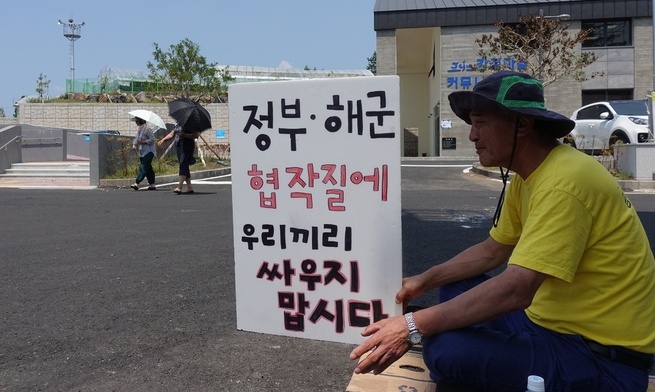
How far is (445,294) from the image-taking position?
9.34 feet

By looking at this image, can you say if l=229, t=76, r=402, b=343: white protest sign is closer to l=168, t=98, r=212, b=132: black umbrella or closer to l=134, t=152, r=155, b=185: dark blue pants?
l=168, t=98, r=212, b=132: black umbrella

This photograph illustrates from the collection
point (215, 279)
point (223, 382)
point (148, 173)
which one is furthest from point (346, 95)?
point (148, 173)

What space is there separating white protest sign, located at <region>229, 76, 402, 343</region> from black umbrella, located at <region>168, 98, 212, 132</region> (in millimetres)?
10144

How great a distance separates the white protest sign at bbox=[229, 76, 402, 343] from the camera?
2.79 metres

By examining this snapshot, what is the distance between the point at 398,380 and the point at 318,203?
0.84 meters

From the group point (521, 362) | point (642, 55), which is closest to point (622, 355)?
point (521, 362)

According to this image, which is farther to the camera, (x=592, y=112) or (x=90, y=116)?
(x=90, y=116)

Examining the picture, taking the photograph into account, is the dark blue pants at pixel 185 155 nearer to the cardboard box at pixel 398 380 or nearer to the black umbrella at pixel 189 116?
the black umbrella at pixel 189 116

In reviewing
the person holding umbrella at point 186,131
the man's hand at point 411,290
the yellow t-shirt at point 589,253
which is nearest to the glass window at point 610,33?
the person holding umbrella at point 186,131

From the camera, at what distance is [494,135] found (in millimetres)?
2371

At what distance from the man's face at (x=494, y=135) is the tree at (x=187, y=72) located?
33684 millimetres

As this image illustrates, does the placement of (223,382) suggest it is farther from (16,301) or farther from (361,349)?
(16,301)

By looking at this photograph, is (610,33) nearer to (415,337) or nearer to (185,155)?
(185,155)

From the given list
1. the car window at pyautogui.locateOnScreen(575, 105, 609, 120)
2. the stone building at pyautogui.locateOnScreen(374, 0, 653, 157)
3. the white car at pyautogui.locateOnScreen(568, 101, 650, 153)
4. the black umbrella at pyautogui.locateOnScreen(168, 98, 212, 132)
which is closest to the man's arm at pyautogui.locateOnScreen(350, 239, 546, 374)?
the black umbrella at pyautogui.locateOnScreen(168, 98, 212, 132)
